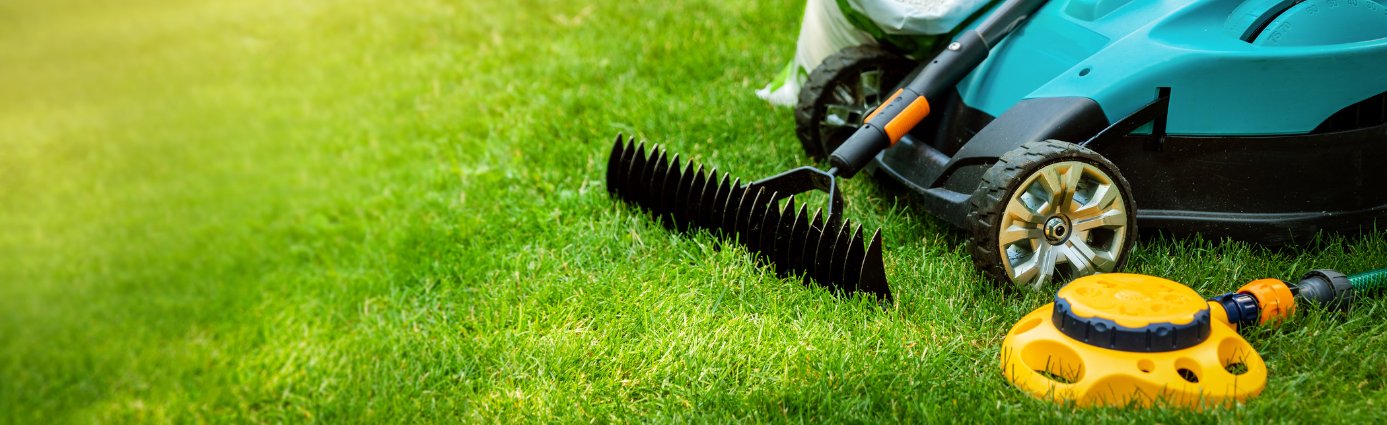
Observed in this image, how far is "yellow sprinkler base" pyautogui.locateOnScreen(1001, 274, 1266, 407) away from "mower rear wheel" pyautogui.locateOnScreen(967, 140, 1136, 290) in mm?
237

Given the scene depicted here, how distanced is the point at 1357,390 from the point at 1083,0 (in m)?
1.23

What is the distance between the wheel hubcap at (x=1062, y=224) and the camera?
6.97 feet

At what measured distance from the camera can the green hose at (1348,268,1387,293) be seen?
2.14 m

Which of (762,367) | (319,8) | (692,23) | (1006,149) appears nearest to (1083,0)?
(1006,149)

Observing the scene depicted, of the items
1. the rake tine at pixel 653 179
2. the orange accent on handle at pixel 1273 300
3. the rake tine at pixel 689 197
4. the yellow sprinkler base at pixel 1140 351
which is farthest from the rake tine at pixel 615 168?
the orange accent on handle at pixel 1273 300

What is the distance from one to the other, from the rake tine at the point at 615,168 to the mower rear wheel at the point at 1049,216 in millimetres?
1357

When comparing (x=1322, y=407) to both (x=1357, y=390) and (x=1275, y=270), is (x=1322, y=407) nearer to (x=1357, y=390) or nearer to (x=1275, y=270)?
(x=1357, y=390)

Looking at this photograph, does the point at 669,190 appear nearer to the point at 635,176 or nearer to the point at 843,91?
the point at 635,176

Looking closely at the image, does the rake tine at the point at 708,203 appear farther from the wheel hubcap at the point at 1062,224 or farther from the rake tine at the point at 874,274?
the wheel hubcap at the point at 1062,224

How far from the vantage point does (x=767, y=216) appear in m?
2.54

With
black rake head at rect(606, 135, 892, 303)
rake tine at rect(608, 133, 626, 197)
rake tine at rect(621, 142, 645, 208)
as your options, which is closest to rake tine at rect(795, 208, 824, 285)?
black rake head at rect(606, 135, 892, 303)

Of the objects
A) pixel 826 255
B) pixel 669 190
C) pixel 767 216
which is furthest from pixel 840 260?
pixel 669 190

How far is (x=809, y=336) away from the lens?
2.29 m

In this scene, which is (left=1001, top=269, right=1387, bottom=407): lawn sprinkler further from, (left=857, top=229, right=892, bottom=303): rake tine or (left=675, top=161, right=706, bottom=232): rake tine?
(left=675, top=161, right=706, bottom=232): rake tine
